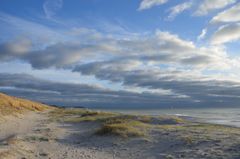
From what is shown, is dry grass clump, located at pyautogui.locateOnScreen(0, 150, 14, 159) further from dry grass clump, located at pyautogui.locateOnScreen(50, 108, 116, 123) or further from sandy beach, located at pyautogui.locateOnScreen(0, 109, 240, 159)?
dry grass clump, located at pyautogui.locateOnScreen(50, 108, 116, 123)

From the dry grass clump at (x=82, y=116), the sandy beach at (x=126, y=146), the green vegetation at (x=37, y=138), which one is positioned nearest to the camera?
the sandy beach at (x=126, y=146)

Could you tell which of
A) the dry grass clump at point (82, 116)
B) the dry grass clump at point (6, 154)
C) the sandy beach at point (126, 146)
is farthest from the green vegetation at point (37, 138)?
the dry grass clump at point (82, 116)

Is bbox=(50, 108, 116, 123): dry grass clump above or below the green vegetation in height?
above

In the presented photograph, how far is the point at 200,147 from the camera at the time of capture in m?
18.4

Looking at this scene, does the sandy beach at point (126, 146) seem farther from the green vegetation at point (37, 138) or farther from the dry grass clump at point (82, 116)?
the dry grass clump at point (82, 116)

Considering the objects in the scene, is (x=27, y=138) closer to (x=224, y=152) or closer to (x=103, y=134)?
(x=103, y=134)

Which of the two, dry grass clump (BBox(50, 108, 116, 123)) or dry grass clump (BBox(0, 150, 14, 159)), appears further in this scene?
dry grass clump (BBox(50, 108, 116, 123))

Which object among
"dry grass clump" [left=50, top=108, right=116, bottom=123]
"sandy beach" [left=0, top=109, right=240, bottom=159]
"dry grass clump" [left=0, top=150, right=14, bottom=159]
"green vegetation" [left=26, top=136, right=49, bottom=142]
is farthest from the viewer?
"dry grass clump" [left=50, top=108, right=116, bottom=123]

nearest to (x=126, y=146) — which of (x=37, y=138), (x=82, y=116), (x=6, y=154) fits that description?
(x=37, y=138)

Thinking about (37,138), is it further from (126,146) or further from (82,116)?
(82,116)

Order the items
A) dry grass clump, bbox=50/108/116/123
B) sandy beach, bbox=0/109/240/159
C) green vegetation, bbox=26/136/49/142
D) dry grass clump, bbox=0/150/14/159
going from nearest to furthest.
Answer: dry grass clump, bbox=0/150/14/159 < sandy beach, bbox=0/109/240/159 < green vegetation, bbox=26/136/49/142 < dry grass clump, bbox=50/108/116/123

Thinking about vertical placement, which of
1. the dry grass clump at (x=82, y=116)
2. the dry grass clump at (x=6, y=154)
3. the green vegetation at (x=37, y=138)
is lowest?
the dry grass clump at (x=6, y=154)

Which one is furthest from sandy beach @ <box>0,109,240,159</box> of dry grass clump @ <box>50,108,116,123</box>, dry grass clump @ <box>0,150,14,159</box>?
dry grass clump @ <box>50,108,116,123</box>

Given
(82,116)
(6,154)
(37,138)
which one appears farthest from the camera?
(82,116)
